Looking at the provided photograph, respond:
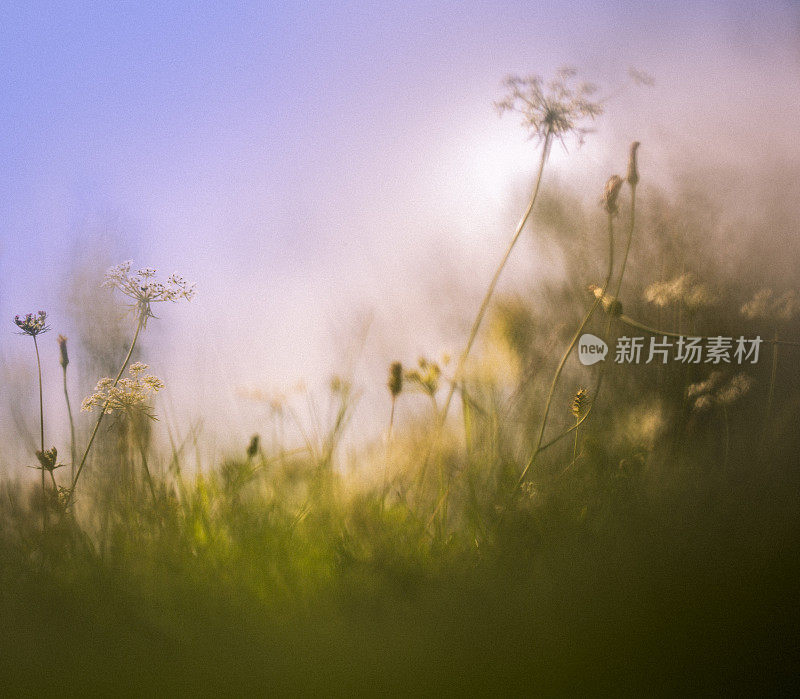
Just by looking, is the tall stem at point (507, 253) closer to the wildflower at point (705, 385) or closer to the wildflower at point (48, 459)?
the wildflower at point (705, 385)

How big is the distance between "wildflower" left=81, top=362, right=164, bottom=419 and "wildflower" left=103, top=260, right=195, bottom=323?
0.06m

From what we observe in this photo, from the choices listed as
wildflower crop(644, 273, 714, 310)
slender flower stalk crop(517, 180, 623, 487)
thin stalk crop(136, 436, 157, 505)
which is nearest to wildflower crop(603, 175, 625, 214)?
slender flower stalk crop(517, 180, 623, 487)

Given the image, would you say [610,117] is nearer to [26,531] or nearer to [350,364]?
[350,364]

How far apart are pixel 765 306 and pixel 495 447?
410 mm

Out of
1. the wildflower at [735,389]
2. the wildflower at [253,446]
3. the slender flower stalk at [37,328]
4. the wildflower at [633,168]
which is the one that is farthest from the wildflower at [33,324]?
the wildflower at [735,389]

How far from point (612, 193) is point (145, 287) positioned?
0.51m

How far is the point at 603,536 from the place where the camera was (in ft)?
1.97

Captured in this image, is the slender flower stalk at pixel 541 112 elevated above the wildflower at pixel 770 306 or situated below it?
above

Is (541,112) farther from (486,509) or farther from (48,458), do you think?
(48,458)

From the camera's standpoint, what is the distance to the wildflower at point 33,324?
1.84 feet

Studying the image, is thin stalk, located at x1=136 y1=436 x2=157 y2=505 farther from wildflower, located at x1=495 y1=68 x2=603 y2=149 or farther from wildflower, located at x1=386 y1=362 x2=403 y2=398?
wildflower, located at x1=495 y1=68 x2=603 y2=149

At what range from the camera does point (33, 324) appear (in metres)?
0.56

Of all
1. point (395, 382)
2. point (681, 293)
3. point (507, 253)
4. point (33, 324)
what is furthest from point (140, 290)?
A: point (681, 293)

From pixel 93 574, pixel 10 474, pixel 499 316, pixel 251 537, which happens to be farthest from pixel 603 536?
pixel 10 474
